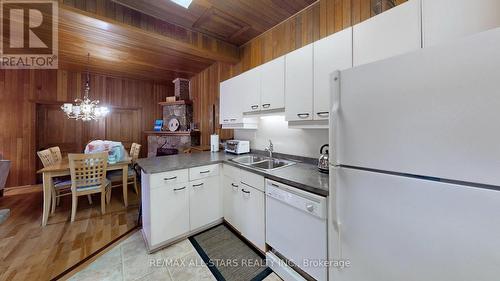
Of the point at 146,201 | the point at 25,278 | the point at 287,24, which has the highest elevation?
the point at 287,24

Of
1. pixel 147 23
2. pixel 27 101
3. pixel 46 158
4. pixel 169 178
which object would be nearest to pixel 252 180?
pixel 169 178

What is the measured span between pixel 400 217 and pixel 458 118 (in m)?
0.47

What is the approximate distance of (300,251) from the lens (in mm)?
1369

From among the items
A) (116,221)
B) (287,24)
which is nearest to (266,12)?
(287,24)

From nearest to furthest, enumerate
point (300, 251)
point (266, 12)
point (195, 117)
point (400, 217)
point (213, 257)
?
point (400, 217) < point (300, 251) < point (213, 257) < point (266, 12) < point (195, 117)

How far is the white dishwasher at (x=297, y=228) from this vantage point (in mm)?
1222

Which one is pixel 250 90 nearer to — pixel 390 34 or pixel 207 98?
pixel 390 34

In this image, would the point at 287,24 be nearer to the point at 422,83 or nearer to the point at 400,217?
the point at 422,83

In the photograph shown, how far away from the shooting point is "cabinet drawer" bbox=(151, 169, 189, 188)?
5.74 ft

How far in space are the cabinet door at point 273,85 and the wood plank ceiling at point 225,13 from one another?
2.23ft

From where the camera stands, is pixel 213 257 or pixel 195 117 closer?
pixel 213 257

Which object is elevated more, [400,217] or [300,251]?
[400,217]

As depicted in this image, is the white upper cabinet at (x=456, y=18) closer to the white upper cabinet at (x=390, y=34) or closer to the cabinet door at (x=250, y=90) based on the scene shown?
the white upper cabinet at (x=390, y=34)

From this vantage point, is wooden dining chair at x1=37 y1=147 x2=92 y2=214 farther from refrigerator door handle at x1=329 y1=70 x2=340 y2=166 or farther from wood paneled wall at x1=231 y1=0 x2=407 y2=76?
refrigerator door handle at x1=329 y1=70 x2=340 y2=166
